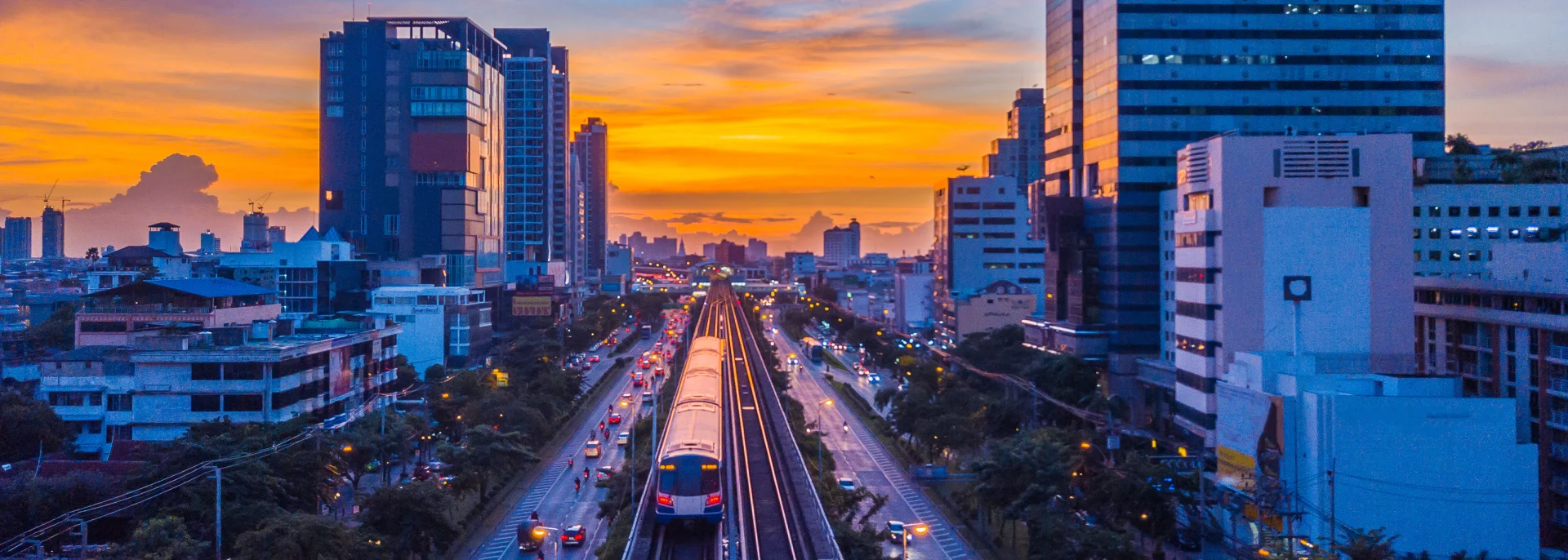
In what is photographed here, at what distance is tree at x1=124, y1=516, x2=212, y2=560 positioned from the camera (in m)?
20.8

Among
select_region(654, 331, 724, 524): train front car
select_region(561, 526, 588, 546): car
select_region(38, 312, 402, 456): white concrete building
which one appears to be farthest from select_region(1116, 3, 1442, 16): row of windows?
select_region(38, 312, 402, 456): white concrete building

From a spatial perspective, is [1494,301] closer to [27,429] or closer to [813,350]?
[27,429]

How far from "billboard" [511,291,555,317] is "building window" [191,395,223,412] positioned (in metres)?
41.9

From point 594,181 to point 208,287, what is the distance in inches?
5590

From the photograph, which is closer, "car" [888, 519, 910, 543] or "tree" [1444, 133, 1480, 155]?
"car" [888, 519, 910, 543]

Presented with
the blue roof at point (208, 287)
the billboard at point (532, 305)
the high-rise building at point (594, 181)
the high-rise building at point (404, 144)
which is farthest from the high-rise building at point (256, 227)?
the high-rise building at point (594, 181)

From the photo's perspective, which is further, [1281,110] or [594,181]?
[594,181]

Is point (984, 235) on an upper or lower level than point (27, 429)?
upper

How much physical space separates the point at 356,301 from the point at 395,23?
32221mm

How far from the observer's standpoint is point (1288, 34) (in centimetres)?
4853

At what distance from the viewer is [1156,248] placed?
49.4 meters

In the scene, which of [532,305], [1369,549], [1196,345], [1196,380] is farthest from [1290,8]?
[532,305]

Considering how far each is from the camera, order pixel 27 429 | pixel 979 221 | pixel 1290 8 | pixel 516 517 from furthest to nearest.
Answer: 1. pixel 979 221
2. pixel 1290 8
3. pixel 516 517
4. pixel 27 429

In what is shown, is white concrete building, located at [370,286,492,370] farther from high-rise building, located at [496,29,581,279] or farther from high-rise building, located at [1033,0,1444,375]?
high-rise building, located at [496,29,581,279]
